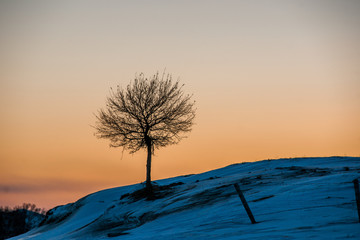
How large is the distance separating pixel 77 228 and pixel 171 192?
288 inches

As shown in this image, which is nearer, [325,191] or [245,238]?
[245,238]

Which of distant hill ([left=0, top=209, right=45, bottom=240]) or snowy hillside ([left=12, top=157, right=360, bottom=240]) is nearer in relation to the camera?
snowy hillside ([left=12, top=157, right=360, bottom=240])

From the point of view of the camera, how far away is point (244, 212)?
55.9 ft

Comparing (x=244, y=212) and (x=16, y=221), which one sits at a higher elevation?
(x=16, y=221)

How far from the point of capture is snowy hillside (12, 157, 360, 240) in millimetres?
13445

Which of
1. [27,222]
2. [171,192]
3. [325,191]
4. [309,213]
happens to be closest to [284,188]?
[325,191]

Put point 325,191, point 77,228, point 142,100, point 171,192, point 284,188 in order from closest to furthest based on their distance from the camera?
point 325,191 < point 284,188 < point 77,228 < point 171,192 < point 142,100

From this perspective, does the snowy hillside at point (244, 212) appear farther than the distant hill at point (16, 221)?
No

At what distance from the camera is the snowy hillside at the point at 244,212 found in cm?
1345

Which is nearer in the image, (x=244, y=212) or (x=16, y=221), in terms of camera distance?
(x=244, y=212)

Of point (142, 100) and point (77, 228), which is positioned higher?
point (142, 100)

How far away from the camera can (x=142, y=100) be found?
3272cm

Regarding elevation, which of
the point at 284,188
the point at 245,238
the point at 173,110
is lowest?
the point at 245,238

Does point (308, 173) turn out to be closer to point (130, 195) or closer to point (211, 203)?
point (211, 203)
